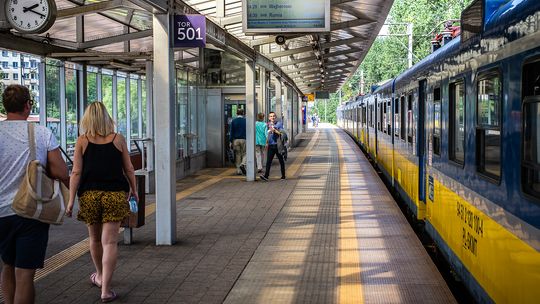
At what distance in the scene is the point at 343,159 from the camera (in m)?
24.8

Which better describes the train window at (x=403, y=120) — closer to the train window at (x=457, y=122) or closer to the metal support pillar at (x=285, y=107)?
the train window at (x=457, y=122)

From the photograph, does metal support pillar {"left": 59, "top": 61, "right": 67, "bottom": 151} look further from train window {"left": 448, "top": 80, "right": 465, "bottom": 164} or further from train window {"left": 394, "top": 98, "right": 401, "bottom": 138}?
train window {"left": 448, "top": 80, "right": 465, "bottom": 164}

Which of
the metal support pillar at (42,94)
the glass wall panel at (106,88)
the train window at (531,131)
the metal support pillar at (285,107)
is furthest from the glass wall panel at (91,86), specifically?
the train window at (531,131)


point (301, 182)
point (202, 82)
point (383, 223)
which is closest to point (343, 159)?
point (202, 82)

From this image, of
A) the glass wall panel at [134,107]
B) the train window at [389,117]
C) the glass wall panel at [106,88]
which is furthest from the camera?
the glass wall panel at [134,107]

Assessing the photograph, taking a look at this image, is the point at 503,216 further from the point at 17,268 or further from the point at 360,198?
the point at 360,198

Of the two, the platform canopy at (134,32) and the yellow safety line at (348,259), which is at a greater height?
the platform canopy at (134,32)

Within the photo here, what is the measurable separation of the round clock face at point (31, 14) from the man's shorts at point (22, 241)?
14.2 feet

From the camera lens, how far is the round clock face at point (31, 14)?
8.23 metres

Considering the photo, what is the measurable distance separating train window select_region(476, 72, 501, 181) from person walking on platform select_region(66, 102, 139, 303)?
292 cm

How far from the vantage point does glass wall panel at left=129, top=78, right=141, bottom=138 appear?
72.2 feet

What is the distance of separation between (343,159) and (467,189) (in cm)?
1896

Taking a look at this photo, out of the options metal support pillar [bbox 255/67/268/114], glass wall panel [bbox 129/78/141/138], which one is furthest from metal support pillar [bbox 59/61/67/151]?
metal support pillar [bbox 255/67/268/114]

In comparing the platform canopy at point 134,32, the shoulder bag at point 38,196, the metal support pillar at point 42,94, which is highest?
the platform canopy at point 134,32
